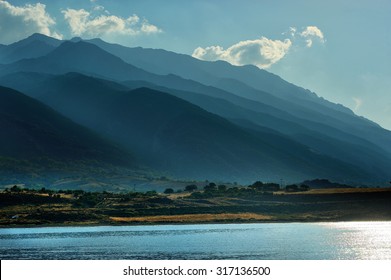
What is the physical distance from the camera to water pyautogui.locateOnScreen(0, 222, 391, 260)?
117188 mm

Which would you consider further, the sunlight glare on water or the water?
the sunlight glare on water

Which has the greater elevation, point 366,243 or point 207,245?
point 366,243

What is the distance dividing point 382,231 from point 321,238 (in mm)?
30638

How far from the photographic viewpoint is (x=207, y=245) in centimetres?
13700

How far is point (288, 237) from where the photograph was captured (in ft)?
499

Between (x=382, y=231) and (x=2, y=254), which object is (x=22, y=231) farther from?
(x=382, y=231)

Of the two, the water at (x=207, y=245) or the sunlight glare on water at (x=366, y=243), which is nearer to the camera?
the water at (x=207, y=245)

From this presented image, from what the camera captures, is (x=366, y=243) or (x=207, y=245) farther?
(x=366, y=243)

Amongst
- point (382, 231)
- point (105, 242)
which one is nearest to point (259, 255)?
point (105, 242)

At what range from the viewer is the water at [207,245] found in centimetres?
11719
